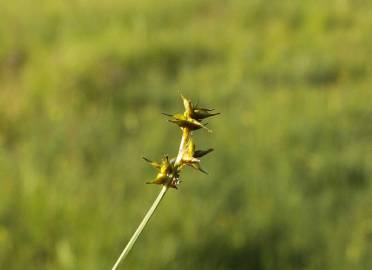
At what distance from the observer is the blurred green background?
106 inches

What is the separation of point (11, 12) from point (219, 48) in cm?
158

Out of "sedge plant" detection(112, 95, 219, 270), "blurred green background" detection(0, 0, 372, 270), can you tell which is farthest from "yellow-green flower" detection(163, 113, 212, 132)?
"blurred green background" detection(0, 0, 372, 270)

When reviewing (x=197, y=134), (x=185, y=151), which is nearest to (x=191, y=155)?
(x=185, y=151)

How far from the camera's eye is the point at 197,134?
3723 mm

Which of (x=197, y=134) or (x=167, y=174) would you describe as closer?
(x=167, y=174)

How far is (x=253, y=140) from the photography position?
3711 millimetres

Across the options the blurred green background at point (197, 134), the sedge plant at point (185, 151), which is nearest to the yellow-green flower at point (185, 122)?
the sedge plant at point (185, 151)

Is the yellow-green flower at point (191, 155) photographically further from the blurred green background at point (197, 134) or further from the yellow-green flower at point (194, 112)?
the blurred green background at point (197, 134)

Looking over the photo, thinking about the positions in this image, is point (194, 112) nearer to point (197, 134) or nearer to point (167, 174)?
point (167, 174)

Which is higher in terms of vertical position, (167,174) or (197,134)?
(197,134)

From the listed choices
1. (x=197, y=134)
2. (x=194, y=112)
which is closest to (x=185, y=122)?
(x=194, y=112)

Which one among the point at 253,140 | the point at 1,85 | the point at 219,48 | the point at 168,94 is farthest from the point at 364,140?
the point at 1,85

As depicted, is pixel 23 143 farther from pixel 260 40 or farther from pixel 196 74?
pixel 260 40

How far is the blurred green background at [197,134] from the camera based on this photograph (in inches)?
106
